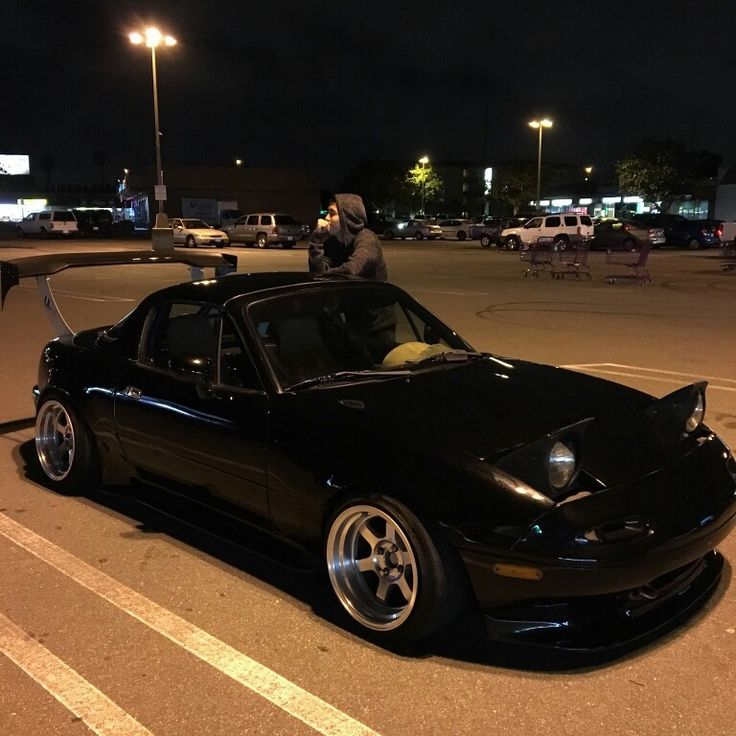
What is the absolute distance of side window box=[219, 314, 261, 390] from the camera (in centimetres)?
361

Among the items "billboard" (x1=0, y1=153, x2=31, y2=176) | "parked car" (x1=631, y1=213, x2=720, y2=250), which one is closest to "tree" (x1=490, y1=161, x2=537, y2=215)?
"parked car" (x1=631, y1=213, x2=720, y2=250)

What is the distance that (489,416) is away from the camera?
123 inches

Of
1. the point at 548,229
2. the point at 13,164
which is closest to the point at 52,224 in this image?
the point at 548,229

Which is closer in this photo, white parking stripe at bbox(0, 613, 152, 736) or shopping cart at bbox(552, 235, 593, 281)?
white parking stripe at bbox(0, 613, 152, 736)

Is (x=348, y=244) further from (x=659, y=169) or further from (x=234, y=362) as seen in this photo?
(x=659, y=169)

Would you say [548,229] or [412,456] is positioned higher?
[548,229]

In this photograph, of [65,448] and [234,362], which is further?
[65,448]

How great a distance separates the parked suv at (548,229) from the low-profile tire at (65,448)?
31538mm

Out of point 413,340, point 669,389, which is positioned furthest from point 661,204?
point 413,340

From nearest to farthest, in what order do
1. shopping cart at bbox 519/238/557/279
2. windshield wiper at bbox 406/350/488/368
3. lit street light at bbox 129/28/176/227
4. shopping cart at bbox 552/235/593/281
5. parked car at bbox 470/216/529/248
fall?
1. windshield wiper at bbox 406/350/488/368
2. shopping cart at bbox 552/235/593/281
3. shopping cart at bbox 519/238/557/279
4. lit street light at bbox 129/28/176/227
5. parked car at bbox 470/216/529/248

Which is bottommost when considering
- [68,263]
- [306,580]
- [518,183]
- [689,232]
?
[306,580]

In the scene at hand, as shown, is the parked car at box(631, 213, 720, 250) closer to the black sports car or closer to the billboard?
the black sports car

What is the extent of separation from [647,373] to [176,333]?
5.43 m

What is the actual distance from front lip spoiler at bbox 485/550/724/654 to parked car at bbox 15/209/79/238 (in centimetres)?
5173
